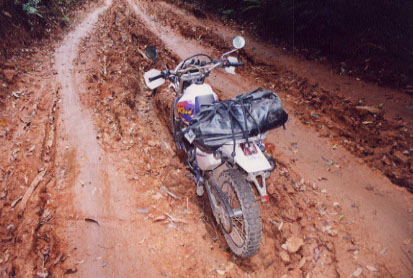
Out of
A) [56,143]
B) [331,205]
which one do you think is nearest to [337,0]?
[331,205]

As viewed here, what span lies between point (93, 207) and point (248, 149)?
2.62 m

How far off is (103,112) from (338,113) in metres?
5.73

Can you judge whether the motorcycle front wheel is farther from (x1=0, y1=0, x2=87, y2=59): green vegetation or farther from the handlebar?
(x1=0, y1=0, x2=87, y2=59): green vegetation

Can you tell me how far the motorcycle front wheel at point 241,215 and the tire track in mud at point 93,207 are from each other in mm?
1106

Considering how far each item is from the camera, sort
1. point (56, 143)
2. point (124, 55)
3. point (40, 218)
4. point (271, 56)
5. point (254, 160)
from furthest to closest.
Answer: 1. point (271, 56)
2. point (124, 55)
3. point (56, 143)
4. point (40, 218)
5. point (254, 160)

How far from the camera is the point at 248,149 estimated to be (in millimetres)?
2623

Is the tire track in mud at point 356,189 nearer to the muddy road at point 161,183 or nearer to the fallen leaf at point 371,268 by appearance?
the muddy road at point 161,183

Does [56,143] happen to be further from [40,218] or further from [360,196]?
[360,196]

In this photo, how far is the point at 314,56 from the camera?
7.77 m

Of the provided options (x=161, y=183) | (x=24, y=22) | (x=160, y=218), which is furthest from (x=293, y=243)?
(x=24, y=22)

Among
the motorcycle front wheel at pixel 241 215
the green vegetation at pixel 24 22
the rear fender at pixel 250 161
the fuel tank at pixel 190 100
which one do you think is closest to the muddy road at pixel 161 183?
the motorcycle front wheel at pixel 241 215

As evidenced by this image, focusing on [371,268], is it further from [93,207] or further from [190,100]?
[93,207]

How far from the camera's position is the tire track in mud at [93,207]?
286 cm

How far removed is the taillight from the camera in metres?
2.60
